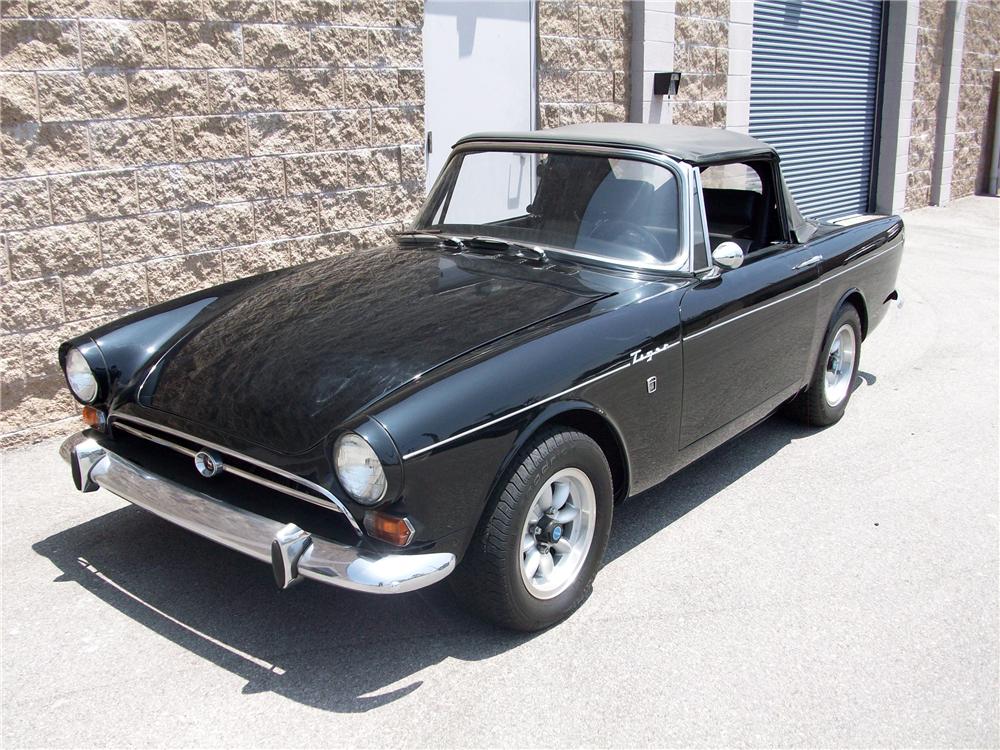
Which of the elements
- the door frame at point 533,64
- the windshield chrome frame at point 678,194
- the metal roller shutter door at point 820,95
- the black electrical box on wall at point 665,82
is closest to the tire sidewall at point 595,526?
the windshield chrome frame at point 678,194

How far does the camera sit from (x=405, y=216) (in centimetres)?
679

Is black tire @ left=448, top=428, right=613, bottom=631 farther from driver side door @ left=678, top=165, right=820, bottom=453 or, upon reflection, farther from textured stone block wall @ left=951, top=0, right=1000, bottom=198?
textured stone block wall @ left=951, top=0, right=1000, bottom=198

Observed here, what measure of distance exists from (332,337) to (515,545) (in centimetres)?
100

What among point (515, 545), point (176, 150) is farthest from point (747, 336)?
point (176, 150)

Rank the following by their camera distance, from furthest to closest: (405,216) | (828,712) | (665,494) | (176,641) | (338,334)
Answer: (405,216)
(665,494)
(338,334)
(176,641)
(828,712)

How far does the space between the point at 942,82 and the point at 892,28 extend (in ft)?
5.01

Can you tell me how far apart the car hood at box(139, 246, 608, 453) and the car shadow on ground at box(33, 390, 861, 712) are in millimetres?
695

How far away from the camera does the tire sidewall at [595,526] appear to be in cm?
313

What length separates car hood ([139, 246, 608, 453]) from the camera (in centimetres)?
314

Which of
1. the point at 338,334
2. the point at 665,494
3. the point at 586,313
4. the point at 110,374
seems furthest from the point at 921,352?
the point at 110,374

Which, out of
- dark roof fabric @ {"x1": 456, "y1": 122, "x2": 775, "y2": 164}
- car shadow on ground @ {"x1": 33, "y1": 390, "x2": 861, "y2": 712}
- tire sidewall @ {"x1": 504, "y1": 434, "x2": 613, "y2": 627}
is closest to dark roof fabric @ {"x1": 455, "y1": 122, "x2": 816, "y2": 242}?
dark roof fabric @ {"x1": 456, "y1": 122, "x2": 775, "y2": 164}

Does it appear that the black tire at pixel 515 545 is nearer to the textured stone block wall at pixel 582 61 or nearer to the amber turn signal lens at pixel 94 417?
the amber turn signal lens at pixel 94 417

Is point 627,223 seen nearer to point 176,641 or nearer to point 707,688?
point 707,688

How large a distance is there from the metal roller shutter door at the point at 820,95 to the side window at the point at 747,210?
589 centimetres
